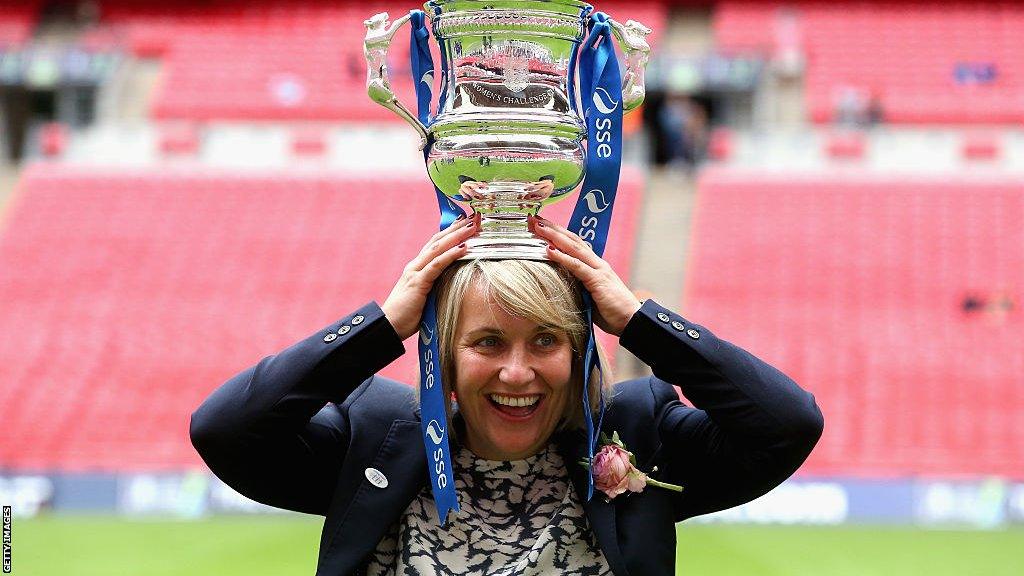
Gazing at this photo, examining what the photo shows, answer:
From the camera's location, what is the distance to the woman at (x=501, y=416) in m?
2.32

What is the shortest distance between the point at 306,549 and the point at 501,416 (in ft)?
22.5

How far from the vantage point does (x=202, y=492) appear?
→ 36.2 ft

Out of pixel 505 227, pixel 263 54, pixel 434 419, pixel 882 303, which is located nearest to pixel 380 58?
pixel 505 227

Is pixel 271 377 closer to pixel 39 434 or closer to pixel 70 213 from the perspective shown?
pixel 39 434

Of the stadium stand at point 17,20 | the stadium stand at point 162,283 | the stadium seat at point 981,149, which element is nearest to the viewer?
the stadium stand at point 162,283

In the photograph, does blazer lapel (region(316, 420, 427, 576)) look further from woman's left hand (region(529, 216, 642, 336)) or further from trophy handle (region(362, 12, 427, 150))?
trophy handle (region(362, 12, 427, 150))

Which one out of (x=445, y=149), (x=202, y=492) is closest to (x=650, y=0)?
(x=202, y=492)

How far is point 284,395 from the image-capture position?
2318 millimetres

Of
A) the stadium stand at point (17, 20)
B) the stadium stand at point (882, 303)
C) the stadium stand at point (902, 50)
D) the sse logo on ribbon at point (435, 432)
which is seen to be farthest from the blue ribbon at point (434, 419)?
the stadium stand at point (17, 20)

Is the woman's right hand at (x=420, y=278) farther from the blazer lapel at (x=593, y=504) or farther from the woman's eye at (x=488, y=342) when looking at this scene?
the blazer lapel at (x=593, y=504)

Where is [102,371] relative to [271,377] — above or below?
below

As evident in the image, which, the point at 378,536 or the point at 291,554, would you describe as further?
the point at 291,554

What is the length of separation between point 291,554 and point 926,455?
538cm

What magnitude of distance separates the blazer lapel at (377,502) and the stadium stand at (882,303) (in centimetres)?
910
